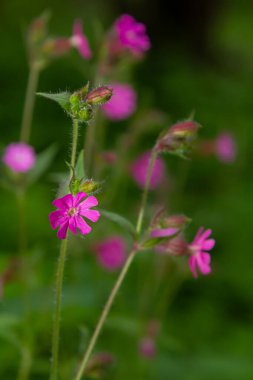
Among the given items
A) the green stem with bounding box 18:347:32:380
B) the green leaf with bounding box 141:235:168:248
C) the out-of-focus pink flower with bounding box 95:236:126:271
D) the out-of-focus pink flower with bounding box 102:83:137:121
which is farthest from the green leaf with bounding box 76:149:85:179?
the out-of-focus pink flower with bounding box 102:83:137:121

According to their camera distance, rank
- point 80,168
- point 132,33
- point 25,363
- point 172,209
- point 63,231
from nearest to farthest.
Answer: point 63,231, point 80,168, point 132,33, point 25,363, point 172,209

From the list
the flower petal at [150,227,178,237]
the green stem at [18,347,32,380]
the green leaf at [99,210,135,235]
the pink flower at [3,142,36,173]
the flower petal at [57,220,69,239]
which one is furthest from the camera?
the pink flower at [3,142,36,173]

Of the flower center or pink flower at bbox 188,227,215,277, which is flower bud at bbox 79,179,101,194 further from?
pink flower at bbox 188,227,215,277

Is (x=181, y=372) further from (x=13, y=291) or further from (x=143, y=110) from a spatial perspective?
(x=143, y=110)

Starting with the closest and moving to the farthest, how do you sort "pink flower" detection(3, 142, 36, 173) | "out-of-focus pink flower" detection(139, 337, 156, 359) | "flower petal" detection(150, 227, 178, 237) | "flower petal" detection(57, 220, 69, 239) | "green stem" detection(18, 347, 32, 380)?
"flower petal" detection(57, 220, 69, 239), "flower petal" detection(150, 227, 178, 237), "green stem" detection(18, 347, 32, 380), "pink flower" detection(3, 142, 36, 173), "out-of-focus pink flower" detection(139, 337, 156, 359)

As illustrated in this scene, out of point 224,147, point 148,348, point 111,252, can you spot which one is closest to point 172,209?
point 224,147

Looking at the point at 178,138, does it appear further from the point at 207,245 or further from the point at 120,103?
the point at 120,103
